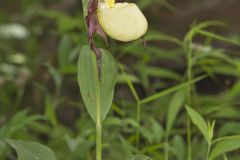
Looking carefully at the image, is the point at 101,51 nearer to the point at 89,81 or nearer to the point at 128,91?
the point at 89,81

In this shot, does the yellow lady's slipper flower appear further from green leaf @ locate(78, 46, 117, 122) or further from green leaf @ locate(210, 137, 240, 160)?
green leaf @ locate(210, 137, 240, 160)

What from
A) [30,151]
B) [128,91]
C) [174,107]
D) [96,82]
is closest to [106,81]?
[96,82]

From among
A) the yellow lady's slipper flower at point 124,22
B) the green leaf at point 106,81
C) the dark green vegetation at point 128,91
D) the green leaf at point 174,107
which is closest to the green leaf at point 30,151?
the dark green vegetation at point 128,91

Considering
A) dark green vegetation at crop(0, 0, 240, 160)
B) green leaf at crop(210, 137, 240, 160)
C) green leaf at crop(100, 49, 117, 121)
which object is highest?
green leaf at crop(100, 49, 117, 121)

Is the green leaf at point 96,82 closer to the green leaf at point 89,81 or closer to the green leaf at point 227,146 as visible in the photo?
the green leaf at point 89,81

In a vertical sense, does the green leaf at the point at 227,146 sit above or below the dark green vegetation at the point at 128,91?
above

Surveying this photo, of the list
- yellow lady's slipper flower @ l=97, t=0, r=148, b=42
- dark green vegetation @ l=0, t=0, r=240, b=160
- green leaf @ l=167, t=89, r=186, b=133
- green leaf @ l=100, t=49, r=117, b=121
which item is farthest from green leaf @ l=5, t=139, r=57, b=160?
green leaf @ l=167, t=89, r=186, b=133

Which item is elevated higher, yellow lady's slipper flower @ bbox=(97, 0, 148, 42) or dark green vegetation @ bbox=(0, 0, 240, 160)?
yellow lady's slipper flower @ bbox=(97, 0, 148, 42)
